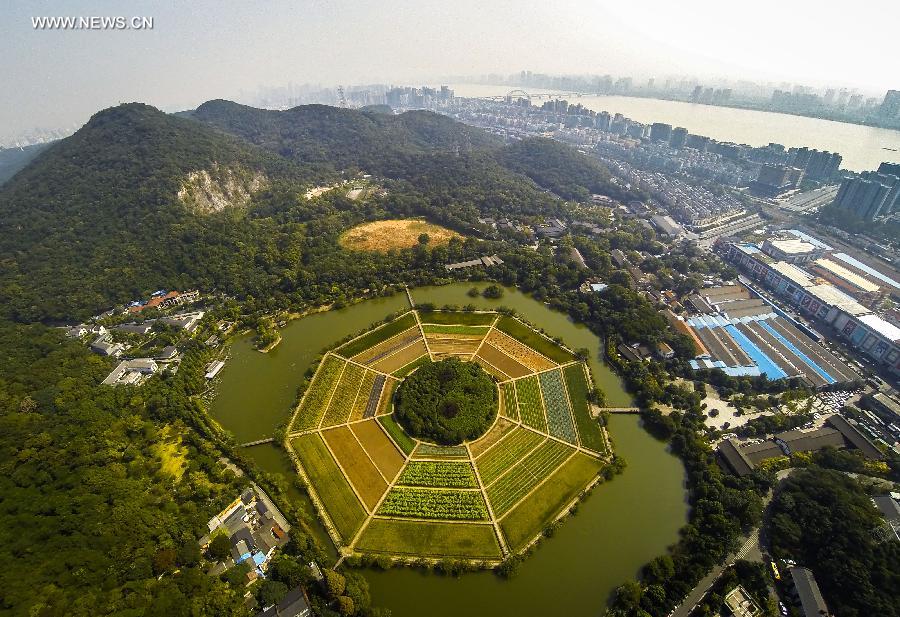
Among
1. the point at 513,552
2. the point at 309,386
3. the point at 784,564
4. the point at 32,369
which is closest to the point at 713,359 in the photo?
the point at 784,564

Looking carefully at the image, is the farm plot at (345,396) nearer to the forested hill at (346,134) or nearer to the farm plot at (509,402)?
the farm plot at (509,402)

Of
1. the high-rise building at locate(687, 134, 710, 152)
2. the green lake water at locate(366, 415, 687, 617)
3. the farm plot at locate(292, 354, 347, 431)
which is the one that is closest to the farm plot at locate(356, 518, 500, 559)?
the green lake water at locate(366, 415, 687, 617)

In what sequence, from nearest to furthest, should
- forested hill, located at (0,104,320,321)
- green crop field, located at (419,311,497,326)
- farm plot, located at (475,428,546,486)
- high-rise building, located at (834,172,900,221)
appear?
Result: 1. farm plot, located at (475,428,546,486)
2. green crop field, located at (419,311,497,326)
3. forested hill, located at (0,104,320,321)
4. high-rise building, located at (834,172,900,221)

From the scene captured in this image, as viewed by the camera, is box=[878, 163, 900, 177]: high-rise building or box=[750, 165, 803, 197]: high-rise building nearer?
box=[878, 163, 900, 177]: high-rise building

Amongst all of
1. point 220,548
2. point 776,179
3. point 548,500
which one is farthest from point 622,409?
point 776,179

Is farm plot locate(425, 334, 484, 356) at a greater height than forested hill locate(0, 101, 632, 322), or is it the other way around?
forested hill locate(0, 101, 632, 322)

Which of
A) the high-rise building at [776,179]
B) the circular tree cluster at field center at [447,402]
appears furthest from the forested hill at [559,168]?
the circular tree cluster at field center at [447,402]

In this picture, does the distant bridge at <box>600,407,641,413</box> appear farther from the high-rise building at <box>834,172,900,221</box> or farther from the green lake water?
the high-rise building at <box>834,172,900,221</box>
